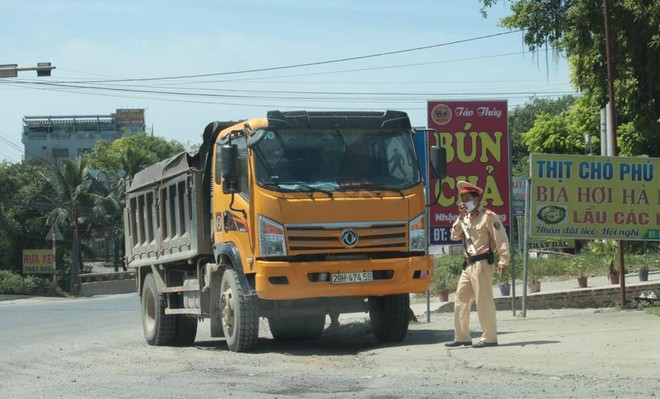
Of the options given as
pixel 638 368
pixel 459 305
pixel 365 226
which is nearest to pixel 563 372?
pixel 638 368

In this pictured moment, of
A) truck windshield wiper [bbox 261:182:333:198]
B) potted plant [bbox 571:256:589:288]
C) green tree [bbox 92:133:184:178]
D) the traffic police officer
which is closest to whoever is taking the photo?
the traffic police officer

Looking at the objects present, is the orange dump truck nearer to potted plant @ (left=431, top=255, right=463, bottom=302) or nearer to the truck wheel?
the truck wheel

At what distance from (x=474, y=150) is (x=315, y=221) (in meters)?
5.07

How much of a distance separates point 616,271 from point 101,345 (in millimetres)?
10429

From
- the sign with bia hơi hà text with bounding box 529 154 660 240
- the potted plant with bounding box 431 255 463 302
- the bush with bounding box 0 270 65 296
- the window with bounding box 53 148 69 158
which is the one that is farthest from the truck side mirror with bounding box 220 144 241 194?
the window with bounding box 53 148 69 158

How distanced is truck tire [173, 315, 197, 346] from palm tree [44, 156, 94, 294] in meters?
41.9

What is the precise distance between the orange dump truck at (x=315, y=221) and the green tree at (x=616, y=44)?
457 inches

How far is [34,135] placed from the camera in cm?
13275

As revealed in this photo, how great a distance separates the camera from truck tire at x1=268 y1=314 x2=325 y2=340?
44.7ft

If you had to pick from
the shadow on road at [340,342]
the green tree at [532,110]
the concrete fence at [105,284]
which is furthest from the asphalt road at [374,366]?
the green tree at [532,110]

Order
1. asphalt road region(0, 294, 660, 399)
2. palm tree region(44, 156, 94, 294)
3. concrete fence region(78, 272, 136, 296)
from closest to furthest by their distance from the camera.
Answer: asphalt road region(0, 294, 660, 399), concrete fence region(78, 272, 136, 296), palm tree region(44, 156, 94, 294)

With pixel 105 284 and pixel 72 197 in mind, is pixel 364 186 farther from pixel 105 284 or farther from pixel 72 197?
pixel 72 197

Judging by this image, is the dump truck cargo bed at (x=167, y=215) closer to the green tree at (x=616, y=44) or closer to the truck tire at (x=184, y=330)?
the truck tire at (x=184, y=330)

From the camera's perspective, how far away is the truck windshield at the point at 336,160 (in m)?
11.5
